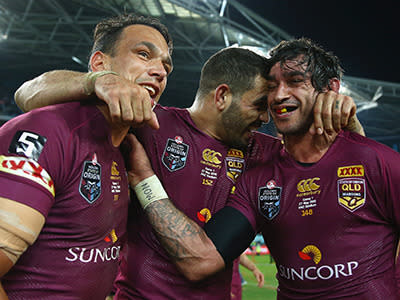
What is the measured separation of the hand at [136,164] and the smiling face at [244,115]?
0.56m

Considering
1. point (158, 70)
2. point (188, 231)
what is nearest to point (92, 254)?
point (188, 231)

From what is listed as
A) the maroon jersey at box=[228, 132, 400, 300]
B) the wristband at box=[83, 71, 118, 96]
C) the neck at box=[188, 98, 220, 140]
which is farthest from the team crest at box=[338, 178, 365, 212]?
the wristband at box=[83, 71, 118, 96]

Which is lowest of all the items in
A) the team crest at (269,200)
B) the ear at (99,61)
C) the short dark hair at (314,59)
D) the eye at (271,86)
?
the team crest at (269,200)

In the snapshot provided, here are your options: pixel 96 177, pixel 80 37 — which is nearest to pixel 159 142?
pixel 96 177

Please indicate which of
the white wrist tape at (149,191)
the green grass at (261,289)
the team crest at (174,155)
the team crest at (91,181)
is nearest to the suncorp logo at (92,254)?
the team crest at (91,181)

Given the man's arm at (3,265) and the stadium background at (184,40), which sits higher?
the stadium background at (184,40)

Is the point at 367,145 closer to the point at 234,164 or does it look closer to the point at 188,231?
the point at 234,164

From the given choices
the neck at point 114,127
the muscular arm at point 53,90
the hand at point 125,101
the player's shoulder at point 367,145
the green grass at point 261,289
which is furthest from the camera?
the green grass at point 261,289

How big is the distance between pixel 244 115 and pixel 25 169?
151 centimetres

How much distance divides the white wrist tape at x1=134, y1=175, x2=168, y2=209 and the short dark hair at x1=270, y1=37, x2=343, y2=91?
1.07 meters

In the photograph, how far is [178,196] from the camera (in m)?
2.26

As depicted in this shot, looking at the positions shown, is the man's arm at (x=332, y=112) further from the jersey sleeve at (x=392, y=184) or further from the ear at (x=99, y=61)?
the ear at (x=99, y=61)

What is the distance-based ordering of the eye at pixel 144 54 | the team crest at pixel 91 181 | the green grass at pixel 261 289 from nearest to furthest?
the team crest at pixel 91 181 < the eye at pixel 144 54 < the green grass at pixel 261 289

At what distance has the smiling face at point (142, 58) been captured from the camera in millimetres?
2053
